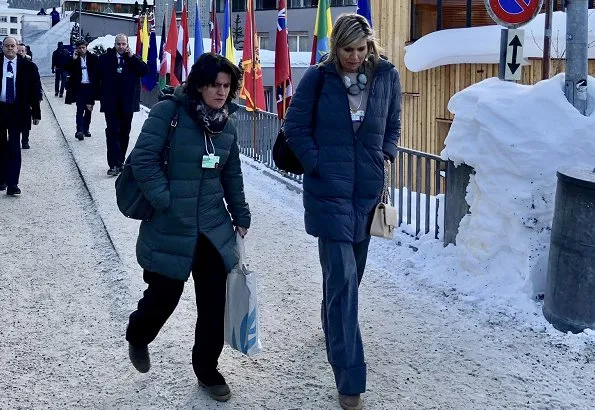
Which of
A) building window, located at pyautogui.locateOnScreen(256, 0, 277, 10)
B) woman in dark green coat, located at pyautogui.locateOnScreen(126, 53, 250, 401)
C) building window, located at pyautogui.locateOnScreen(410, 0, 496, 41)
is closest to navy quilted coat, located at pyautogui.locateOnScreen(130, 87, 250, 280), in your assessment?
woman in dark green coat, located at pyautogui.locateOnScreen(126, 53, 250, 401)

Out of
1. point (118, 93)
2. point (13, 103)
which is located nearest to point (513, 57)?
point (118, 93)

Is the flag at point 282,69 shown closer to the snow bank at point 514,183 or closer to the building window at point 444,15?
the building window at point 444,15

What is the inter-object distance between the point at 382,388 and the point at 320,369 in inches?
16.3

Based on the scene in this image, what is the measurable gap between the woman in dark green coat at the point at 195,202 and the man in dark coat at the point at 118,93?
7.33 m

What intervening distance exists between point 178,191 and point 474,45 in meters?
10.8

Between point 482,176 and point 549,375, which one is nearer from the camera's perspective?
point 549,375

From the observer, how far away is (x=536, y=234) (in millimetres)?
5758

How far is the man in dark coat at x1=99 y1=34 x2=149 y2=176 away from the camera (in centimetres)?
1121

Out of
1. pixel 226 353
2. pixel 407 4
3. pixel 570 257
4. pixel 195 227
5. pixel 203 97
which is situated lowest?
pixel 226 353

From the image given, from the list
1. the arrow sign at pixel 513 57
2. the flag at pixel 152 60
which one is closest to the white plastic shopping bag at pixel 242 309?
the arrow sign at pixel 513 57


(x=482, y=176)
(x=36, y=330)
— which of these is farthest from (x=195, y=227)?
(x=482, y=176)

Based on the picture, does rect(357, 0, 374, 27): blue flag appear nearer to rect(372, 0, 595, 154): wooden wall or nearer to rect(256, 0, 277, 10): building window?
rect(372, 0, 595, 154): wooden wall

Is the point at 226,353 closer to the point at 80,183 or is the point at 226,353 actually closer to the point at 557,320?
the point at 557,320

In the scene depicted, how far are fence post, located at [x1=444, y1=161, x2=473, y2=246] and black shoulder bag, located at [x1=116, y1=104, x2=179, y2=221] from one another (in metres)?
3.22
